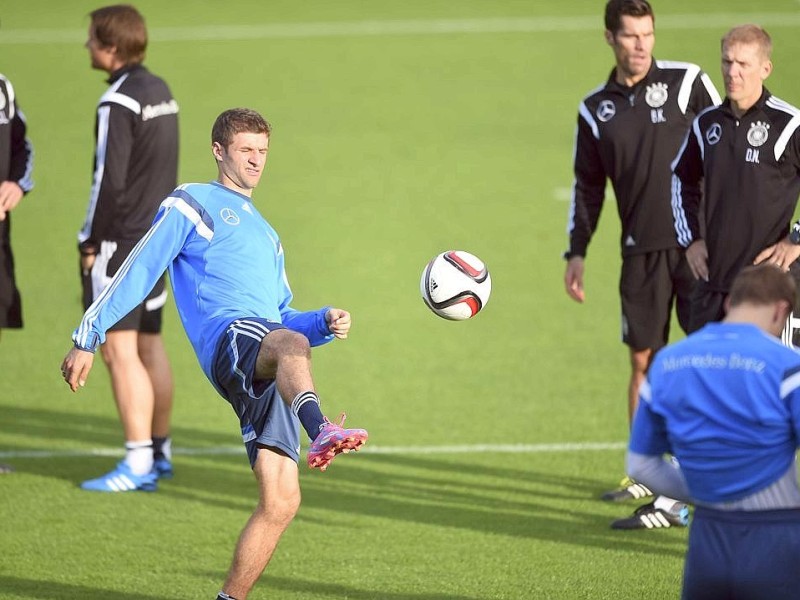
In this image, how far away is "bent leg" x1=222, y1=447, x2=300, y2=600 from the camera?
609 cm

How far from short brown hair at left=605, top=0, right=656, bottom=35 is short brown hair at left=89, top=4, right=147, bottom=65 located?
317 cm

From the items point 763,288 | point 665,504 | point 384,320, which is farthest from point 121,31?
point 763,288

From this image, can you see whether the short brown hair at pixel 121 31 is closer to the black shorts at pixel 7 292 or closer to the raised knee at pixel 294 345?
the black shorts at pixel 7 292

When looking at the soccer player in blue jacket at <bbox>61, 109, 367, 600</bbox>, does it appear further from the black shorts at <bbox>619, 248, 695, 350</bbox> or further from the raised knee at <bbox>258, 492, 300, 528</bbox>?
the black shorts at <bbox>619, 248, 695, 350</bbox>

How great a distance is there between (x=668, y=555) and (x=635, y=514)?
0.51 m

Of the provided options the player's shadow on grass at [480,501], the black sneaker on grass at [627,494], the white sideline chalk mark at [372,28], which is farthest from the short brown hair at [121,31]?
the white sideline chalk mark at [372,28]

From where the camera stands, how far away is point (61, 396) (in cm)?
1107

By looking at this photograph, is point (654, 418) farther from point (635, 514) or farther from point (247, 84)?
point (247, 84)

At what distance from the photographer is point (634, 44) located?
8.16m

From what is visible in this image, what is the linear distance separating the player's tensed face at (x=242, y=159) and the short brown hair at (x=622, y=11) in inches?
110

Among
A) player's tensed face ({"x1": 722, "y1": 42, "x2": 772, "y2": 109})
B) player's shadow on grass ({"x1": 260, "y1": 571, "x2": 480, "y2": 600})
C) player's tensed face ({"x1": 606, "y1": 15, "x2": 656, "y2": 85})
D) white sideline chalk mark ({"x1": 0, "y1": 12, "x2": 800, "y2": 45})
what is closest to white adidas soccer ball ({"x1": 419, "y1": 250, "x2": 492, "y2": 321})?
player's shadow on grass ({"x1": 260, "y1": 571, "x2": 480, "y2": 600})

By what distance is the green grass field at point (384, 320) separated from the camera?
7.62m

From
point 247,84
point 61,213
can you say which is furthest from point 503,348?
point 247,84

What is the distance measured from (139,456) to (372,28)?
54.6ft
